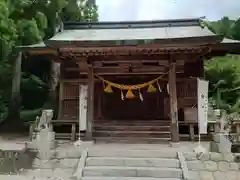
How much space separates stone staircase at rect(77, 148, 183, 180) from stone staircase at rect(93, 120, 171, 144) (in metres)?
2.42

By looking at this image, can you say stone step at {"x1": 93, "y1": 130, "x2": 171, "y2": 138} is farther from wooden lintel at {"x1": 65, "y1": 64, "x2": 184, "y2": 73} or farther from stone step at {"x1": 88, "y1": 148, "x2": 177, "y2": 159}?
stone step at {"x1": 88, "y1": 148, "x2": 177, "y2": 159}

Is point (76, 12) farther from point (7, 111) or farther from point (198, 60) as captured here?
point (198, 60)

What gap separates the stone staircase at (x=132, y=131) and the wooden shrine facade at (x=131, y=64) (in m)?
0.16

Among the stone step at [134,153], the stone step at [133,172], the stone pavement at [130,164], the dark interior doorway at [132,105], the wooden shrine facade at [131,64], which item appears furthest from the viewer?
the dark interior doorway at [132,105]

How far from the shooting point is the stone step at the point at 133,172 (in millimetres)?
7771

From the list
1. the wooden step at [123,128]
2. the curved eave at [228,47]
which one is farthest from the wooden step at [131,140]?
the curved eave at [228,47]

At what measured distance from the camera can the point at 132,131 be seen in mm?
11875

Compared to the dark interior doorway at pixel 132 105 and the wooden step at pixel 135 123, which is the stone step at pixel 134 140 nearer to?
the wooden step at pixel 135 123

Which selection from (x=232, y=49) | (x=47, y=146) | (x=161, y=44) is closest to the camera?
(x=47, y=146)

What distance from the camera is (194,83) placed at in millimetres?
12344

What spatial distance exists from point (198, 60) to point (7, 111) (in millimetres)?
10621

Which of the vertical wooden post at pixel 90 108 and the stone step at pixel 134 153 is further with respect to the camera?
the vertical wooden post at pixel 90 108

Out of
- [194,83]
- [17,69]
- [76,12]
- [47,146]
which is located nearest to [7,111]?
[17,69]

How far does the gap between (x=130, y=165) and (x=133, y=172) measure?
38cm
